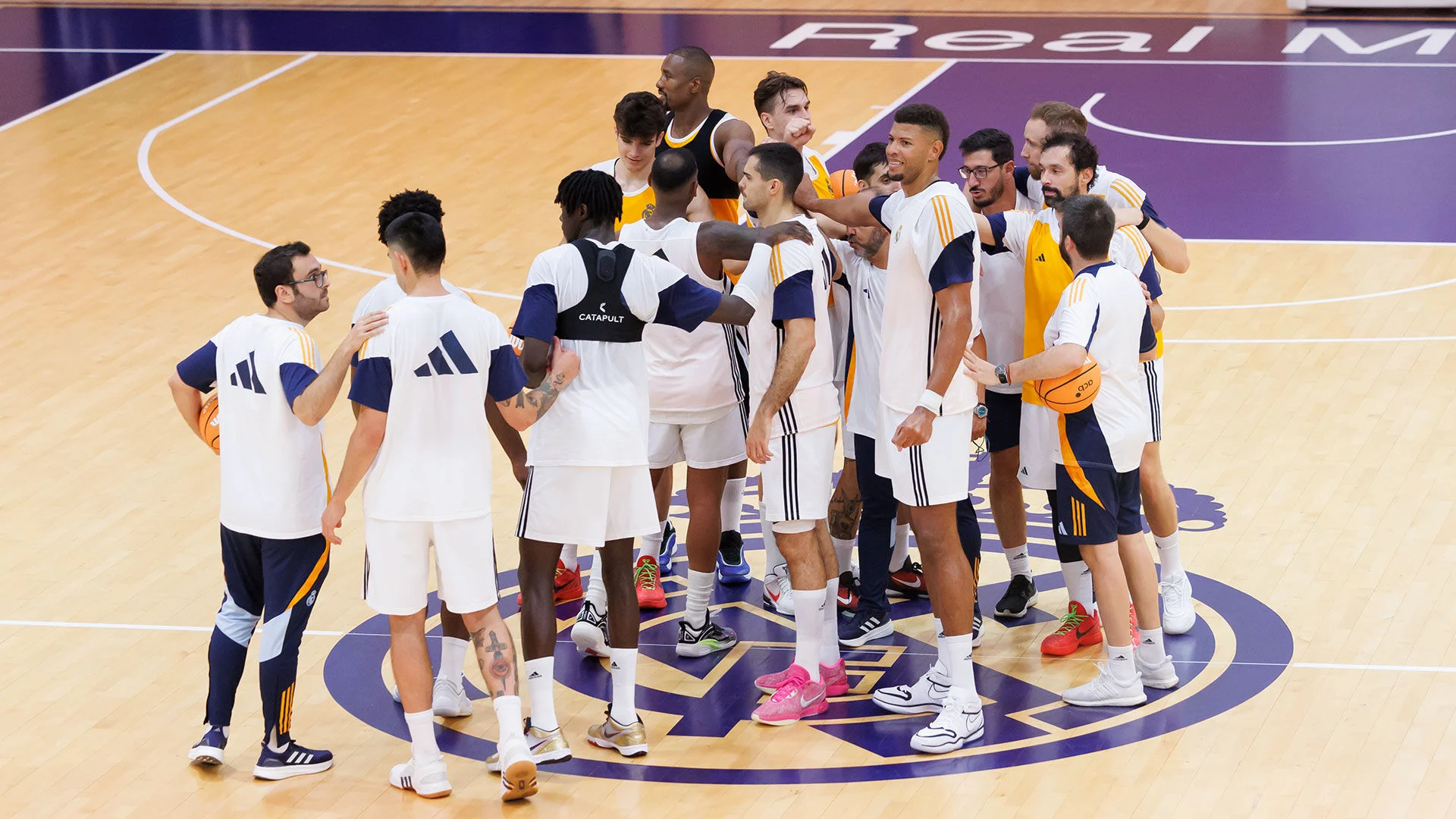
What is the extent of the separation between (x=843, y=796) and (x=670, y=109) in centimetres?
351

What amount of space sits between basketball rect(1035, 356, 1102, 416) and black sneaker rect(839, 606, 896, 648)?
133 cm

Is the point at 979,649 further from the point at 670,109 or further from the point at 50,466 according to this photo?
the point at 50,466

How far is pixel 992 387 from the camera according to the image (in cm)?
741

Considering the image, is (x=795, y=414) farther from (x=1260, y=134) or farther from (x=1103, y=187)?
(x=1260, y=134)

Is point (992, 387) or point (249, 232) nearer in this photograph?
point (992, 387)

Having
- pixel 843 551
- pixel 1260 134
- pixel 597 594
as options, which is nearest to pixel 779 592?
pixel 843 551

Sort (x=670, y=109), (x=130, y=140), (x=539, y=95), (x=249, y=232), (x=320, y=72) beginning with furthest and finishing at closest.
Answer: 1. (x=320, y=72)
2. (x=539, y=95)
3. (x=130, y=140)
4. (x=249, y=232)
5. (x=670, y=109)

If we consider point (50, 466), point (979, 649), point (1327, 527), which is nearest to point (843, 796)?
point (979, 649)

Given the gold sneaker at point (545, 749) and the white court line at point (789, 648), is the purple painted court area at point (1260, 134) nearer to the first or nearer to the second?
the white court line at point (789, 648)

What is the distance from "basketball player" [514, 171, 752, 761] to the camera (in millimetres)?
6348

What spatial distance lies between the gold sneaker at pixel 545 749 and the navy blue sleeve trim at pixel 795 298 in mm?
1705

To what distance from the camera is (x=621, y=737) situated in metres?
6.58

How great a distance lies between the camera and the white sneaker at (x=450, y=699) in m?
6.89

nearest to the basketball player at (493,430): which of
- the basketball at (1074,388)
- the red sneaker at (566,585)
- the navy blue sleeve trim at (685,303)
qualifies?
the navy blue sleeve trim at (685,303)
